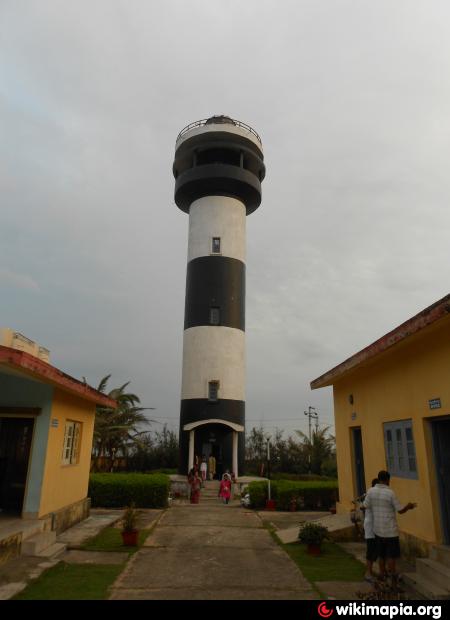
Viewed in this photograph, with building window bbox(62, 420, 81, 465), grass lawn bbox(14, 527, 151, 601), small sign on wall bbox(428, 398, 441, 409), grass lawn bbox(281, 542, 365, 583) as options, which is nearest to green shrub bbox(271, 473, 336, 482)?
building window bbox(62, 420, 81, 465)

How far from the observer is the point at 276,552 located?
9.52m

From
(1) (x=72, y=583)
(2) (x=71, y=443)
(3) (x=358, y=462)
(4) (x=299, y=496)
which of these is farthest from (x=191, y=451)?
(1) (x=72, y=583)

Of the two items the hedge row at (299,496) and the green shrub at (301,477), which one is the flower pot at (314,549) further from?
the green shrub at (301,477)

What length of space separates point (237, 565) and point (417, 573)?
3135mm

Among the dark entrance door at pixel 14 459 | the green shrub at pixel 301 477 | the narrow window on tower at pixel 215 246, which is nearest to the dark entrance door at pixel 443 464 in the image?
the dark entrance door at pixel 14 459

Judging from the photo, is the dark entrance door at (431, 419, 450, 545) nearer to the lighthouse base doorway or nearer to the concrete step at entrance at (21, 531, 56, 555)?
the concrete step at entrance at (21, 531, 56, 555)

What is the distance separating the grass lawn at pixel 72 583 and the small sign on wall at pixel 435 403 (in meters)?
5.93

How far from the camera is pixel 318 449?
28906mm

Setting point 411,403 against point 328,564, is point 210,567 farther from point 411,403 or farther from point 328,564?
point 411,403

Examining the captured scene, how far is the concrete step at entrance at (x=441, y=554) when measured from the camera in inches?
272

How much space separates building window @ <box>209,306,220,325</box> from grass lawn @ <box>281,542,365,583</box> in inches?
561

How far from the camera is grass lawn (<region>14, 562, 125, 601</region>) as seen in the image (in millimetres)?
6332

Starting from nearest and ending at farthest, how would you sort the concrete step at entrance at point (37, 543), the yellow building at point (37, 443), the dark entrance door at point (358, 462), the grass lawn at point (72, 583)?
the grass lawn at point (72, 583)
the concrete step at entrance at point (37, 543)
the yellow building at point (37, 443)
the dark entrance door at point (358, 462)
